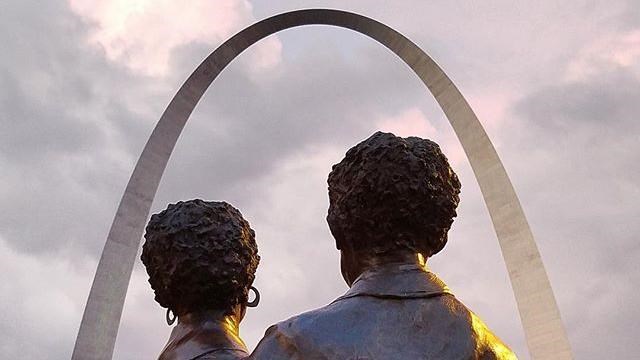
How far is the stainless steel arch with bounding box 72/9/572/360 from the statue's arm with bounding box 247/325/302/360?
15.2m

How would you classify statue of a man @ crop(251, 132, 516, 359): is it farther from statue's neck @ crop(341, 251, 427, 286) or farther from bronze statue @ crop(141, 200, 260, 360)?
bronze statue @ crop(141, 200, 260, 360)

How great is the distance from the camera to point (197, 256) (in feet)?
10.5

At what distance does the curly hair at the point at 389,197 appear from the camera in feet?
8.23

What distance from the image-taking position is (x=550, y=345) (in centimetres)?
1702

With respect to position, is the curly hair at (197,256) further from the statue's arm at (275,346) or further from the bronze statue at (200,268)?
the statue's arm at (275,346)

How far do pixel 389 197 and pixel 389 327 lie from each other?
344 mm

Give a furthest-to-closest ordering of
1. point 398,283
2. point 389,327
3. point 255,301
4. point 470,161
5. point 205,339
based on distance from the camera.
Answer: point 470,161
point 255,301
point 205,339
point 398,283
point 389,327

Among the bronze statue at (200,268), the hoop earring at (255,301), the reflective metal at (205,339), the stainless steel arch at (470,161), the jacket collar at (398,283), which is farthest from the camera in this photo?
the stainless steel arch at (470,161)

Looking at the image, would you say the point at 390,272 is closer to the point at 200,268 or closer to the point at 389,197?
the point at 389,197

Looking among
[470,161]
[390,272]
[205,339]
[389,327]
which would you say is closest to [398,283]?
[390,272]

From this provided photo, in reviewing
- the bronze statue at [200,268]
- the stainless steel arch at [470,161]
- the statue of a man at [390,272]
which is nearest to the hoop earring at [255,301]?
the bronze statue at [200,268]

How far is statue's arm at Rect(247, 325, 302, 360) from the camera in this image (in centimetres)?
233

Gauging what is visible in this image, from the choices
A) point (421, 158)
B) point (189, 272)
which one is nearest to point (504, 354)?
point (421, 158)

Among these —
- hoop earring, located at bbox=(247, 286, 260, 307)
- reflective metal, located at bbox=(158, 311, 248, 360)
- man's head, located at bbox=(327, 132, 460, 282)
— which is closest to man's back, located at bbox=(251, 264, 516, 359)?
man's head, located at bbox=(327, 132, 460, 282)
